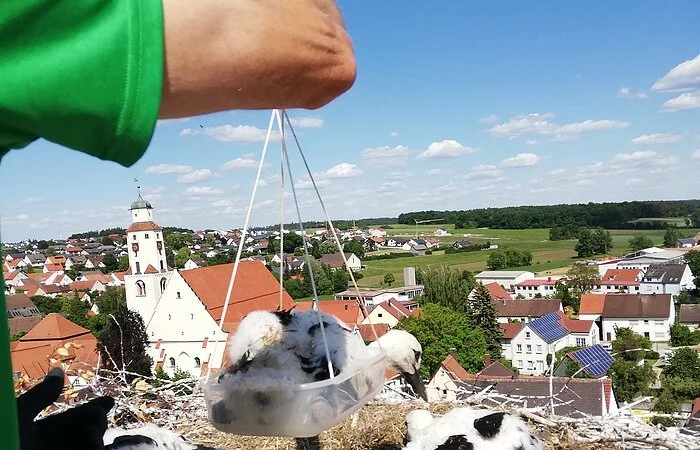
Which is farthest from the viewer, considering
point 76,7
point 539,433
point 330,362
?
point 539,433

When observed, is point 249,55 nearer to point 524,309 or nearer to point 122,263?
point 524,309

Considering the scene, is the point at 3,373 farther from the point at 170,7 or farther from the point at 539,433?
the point at 539,433

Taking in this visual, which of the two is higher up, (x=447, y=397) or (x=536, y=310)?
(x=447, y=397)

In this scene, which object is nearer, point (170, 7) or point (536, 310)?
point (170, 7)

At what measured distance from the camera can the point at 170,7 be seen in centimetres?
48

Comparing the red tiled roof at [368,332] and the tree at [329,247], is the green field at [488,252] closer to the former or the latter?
the tree at [329,247]

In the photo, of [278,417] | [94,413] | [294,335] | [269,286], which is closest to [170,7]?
[94,413]

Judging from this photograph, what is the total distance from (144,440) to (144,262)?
31927 millimetres

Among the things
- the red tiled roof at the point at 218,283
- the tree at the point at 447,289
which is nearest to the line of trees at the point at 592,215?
the tree at the point at 447,289

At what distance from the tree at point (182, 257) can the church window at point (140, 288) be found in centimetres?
1111

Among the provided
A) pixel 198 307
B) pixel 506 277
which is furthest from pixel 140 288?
pixel 506 277

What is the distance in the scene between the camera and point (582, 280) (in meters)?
52.3

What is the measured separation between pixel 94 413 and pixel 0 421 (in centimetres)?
34

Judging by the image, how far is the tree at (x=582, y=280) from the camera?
52.3 m
